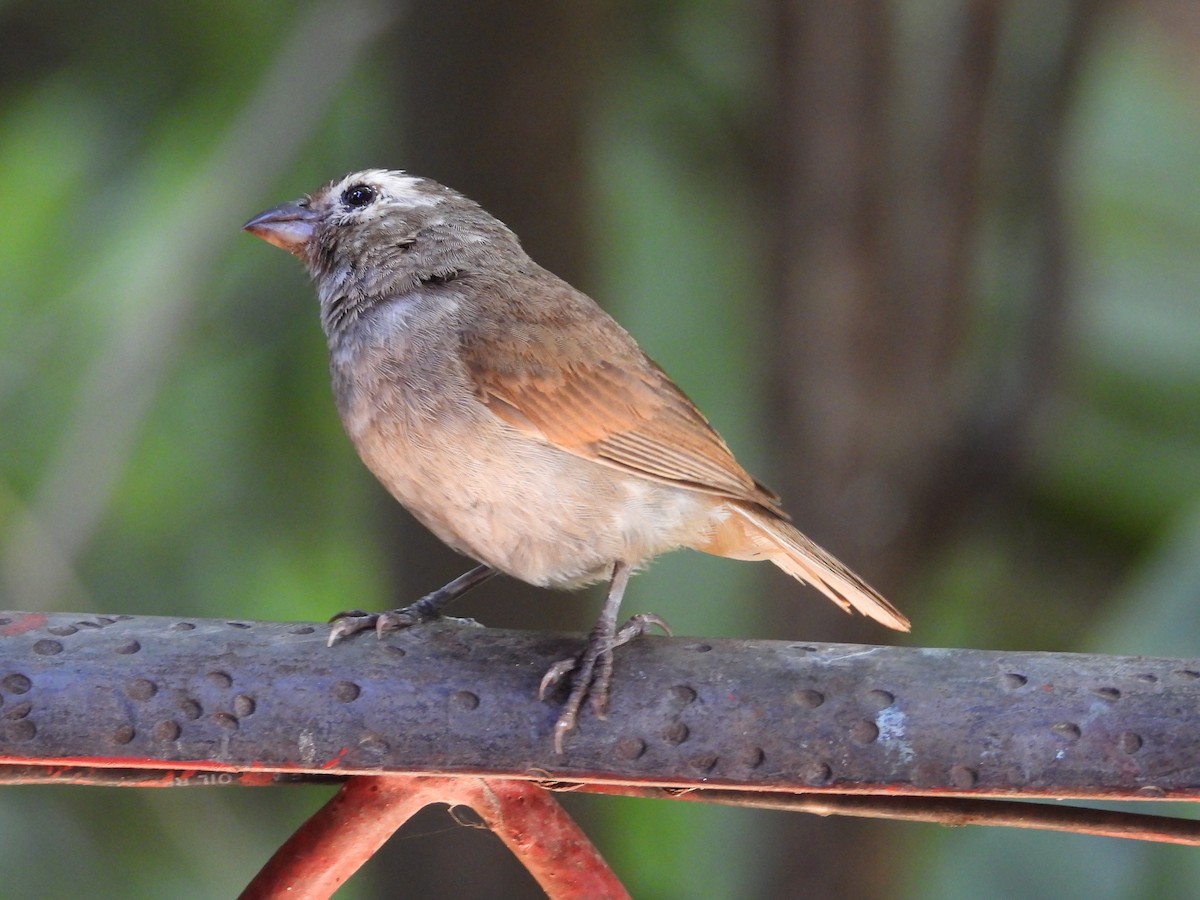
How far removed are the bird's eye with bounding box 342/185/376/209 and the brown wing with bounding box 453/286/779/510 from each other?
1.85ft

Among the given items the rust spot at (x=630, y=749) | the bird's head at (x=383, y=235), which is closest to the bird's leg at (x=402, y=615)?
the rust spot at (x=630, y=749)

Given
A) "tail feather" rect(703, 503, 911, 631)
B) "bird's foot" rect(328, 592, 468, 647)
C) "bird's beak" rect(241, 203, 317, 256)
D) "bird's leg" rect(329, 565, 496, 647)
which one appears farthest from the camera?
"bird's beak" rect(241, 203, 317, 256)

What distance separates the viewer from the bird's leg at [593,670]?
6.26ft

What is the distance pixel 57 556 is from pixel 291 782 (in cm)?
285

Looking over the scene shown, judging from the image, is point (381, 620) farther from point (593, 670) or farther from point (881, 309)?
point (881, 309)

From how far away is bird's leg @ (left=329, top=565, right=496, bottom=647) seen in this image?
2.30 meters

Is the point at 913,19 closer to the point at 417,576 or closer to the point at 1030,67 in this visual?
the point at 1030,67

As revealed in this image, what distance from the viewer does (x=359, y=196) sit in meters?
3.43

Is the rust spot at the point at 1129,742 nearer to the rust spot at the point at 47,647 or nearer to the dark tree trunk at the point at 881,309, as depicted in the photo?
the rust spot at the point at 47,647

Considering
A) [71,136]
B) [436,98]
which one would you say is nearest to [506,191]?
[436,98]

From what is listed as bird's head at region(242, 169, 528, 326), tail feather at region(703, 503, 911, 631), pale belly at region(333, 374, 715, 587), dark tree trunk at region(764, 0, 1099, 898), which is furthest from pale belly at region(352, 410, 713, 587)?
dark tree trunk at region(764, 0, 1099, 898)

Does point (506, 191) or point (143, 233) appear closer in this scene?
point (506, 191)

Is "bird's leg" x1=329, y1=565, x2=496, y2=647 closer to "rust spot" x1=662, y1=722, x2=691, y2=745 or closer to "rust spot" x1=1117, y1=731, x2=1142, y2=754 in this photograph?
"rust spot" x1=662, y1=722, x2=691, y2=745

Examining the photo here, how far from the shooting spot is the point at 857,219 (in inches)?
164
